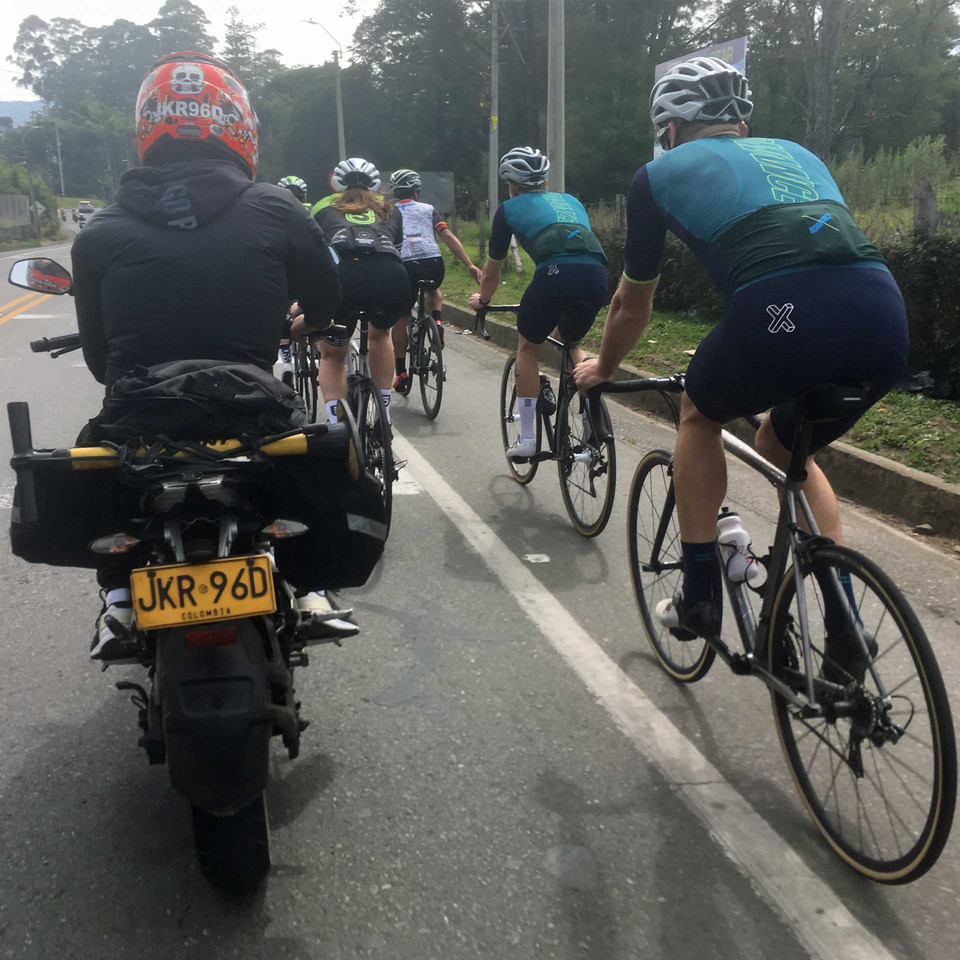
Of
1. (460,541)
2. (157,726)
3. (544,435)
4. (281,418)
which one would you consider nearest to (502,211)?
(544,435)

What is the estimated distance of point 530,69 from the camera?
48.8 metres

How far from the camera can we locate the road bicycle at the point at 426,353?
7988mm

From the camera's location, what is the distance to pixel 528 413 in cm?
571

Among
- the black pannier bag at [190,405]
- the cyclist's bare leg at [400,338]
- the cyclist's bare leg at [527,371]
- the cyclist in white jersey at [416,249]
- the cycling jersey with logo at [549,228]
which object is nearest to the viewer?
the black pannier bag at [190,405]

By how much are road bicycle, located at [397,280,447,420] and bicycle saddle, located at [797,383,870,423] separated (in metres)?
5.35

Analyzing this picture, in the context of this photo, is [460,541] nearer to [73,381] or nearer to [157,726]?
[157,726]

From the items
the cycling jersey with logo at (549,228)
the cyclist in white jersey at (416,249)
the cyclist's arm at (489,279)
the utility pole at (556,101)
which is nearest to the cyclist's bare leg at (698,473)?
the cycling jersey with logo at (549,228)

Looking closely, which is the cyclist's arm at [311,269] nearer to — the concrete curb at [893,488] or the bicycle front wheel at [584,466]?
the bicycle front wheel at [584,466]

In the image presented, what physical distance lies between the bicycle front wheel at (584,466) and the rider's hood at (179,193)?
267 centimetres

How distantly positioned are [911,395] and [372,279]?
13.6 feet

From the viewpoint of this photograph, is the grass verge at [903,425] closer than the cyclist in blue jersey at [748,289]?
No

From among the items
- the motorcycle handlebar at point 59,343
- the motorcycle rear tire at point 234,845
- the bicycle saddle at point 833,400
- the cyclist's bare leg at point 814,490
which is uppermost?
the motorcycle handlebar at point 59,343

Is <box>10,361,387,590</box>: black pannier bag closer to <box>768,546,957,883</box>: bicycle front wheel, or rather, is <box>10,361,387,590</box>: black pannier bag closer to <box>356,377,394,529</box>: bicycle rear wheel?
<box>768,546,957,883</box>: bicycle front wheel

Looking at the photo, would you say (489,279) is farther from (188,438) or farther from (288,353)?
(188,438)
